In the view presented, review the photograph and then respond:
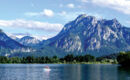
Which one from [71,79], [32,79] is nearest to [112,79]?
[71,79]

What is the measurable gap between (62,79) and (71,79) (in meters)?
3.65

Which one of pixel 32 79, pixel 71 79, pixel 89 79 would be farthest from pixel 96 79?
pixel 32 79

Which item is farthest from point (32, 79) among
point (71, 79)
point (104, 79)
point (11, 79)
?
point (104, 79)

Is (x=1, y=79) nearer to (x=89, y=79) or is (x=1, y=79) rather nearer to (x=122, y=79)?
(x=89, y=79)

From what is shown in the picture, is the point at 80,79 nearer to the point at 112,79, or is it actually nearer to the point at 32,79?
the point at 112,79

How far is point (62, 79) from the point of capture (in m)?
97.9

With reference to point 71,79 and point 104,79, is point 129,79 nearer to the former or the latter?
point 104,79

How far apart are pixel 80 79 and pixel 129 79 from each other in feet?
64.0

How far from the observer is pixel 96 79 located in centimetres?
9838

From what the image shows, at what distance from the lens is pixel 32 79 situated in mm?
98250

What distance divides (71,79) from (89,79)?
727cm

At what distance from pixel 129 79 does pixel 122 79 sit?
9.23ft

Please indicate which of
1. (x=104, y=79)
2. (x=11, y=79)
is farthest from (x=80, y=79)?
(x=11, y=79)

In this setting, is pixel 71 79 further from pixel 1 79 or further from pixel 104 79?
pixel 1 79
